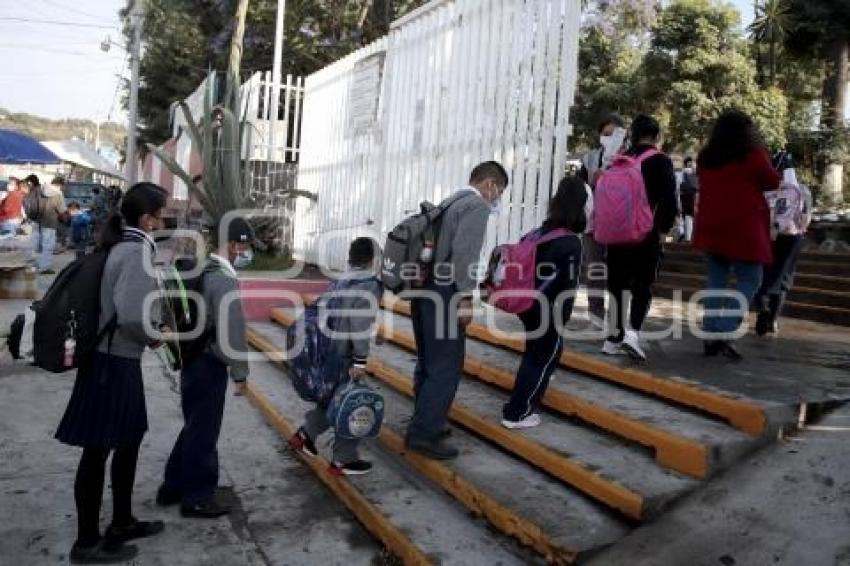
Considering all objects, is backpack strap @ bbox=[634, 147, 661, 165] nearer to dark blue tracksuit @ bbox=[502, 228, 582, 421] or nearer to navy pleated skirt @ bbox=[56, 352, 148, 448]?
dark blue tracksuit @ bbox=[502, 228, 582, 421]

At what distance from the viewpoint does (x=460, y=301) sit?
393 centimetres

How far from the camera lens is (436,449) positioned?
3.98 metres

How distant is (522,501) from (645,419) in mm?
831

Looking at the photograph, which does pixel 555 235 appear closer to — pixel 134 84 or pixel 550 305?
pixel 550 305

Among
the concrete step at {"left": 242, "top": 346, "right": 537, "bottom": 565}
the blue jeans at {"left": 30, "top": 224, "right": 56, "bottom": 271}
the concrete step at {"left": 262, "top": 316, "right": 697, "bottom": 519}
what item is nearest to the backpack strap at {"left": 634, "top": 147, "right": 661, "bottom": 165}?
the concrete step at {"left": 262, "top": 316, "right": 697, "bottom": 519}

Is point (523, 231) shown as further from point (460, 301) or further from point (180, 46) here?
point (180, 46)

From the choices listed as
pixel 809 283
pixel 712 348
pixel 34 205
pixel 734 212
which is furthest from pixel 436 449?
pixel 34 205

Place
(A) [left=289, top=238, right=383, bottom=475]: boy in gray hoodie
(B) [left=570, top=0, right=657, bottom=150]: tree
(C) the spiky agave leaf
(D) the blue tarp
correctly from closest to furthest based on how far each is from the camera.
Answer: (A) [left=289, top=238, right=383, bottom=475]: boy in gray hoodie
(C) the spiky agave leaf
(D) the blue tarp
(B) [left=570, top=0, right=657, bottom=150]: tree

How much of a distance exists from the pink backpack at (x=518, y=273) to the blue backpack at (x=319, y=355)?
78 cm

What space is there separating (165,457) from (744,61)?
61.4 ft

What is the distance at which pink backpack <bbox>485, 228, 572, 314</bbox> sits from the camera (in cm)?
400

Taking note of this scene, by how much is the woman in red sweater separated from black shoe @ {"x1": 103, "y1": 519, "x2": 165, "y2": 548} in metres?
3.45

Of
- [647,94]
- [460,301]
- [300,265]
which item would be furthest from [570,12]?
[647,94]

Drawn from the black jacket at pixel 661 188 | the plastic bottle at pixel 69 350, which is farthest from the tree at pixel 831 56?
the plastic bottle at pixel 69 350
